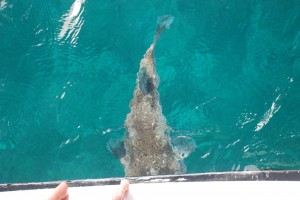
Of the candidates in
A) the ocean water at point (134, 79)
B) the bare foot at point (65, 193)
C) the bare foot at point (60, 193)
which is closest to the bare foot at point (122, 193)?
the bare foot at point (65, 193)

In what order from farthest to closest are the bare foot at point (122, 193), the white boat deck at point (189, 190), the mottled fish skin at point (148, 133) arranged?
the mottled fish skin at point (148, 133)
the white boat deck at point (189, 190)
the bare foot at point (122, 193)

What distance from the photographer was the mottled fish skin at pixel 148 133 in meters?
6.23

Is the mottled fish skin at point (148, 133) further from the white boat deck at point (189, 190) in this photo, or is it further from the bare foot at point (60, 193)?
the bare foot at point (60, 193)

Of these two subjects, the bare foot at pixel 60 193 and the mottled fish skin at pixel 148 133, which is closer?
the bare foot at pixel 60 193

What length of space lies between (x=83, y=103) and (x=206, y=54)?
2.64m

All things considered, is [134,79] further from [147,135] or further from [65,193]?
[65,193]

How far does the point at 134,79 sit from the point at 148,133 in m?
1.17

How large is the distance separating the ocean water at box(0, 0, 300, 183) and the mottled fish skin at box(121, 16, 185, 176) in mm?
244

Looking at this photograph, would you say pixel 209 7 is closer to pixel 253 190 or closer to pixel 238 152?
pixel 238 152

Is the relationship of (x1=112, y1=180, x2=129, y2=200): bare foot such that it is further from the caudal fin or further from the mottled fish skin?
the caudal fin

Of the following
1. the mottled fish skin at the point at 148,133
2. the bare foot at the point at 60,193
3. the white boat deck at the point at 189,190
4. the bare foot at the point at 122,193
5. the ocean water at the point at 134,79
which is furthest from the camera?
the ocean water at the point at 134,79

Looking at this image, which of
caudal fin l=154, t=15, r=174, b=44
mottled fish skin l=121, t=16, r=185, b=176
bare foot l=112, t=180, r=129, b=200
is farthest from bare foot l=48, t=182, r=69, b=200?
caudal fin l=154, t=15, r=174, b=44

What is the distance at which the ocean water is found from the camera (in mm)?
6629

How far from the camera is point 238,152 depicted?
Answer: 6.59 metres
